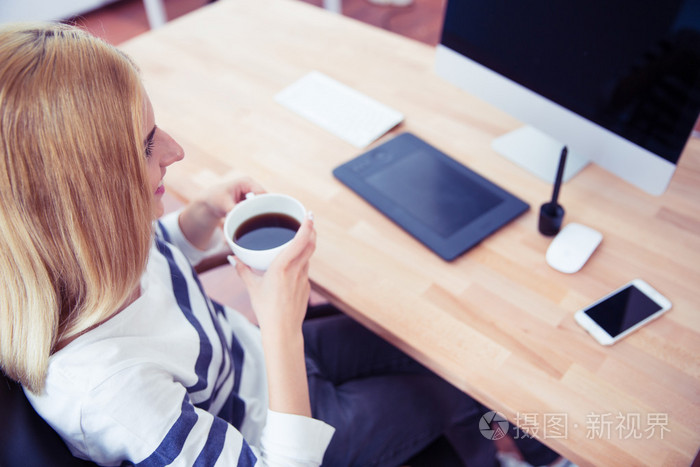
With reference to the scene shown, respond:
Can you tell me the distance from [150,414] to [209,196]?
45 cm

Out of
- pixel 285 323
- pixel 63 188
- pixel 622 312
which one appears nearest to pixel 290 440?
pixel 285 323

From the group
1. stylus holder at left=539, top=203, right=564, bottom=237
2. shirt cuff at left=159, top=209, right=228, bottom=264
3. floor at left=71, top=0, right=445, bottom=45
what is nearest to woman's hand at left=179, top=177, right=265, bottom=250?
shirt cuff at left=159, top=209, right=228, bottom=264

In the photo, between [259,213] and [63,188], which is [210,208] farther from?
[63,188]

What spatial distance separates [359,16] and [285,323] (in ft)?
9.19

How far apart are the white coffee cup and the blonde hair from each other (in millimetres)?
146

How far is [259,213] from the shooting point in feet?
2.68

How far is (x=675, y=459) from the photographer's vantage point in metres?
0.67

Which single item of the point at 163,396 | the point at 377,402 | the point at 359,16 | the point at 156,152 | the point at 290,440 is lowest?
the point at 359,16

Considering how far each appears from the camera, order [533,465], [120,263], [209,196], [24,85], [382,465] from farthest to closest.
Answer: [533,465] < [209,196] < [382,465] < [120,263] < [24,85]

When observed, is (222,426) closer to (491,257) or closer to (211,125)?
(491,257)

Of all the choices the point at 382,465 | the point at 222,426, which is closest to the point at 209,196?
the point at 222,426

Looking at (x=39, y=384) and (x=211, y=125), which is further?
(x=211, y=125)

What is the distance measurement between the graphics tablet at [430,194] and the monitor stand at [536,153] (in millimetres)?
99

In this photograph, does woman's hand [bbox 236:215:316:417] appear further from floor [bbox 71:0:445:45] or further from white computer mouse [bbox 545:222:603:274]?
floor [bbox 71:0:445:45]
